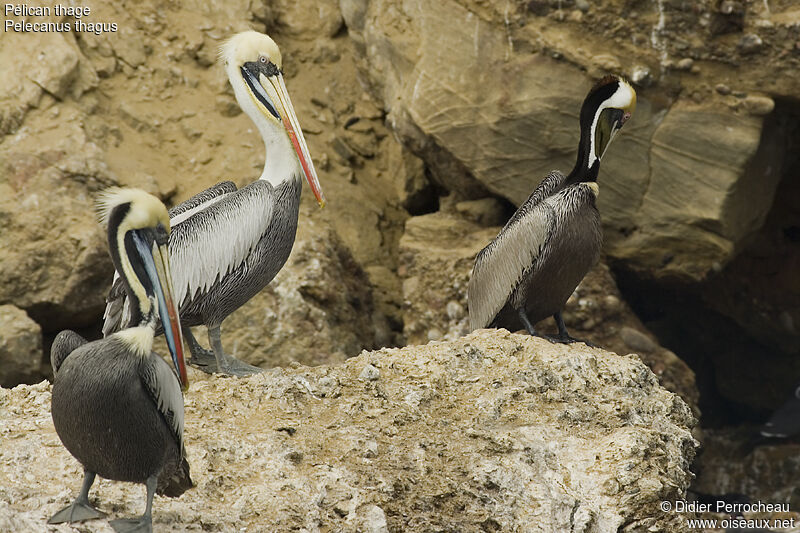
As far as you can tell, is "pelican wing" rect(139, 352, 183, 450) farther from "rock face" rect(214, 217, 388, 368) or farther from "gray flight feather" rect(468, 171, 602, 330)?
"rock face" rect(214, 217, 388, 368)

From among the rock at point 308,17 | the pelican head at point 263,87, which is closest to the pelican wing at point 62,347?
the pelican head at point 263,87

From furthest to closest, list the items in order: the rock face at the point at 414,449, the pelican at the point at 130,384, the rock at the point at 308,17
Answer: the rock at the point at 308,17
the rock face at the point at 414,449
the pelican at the point at 130,384

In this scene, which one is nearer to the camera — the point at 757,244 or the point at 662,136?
the point at 662,136

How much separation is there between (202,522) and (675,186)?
5.39 meters

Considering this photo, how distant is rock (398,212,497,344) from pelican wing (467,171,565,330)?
1.47 m

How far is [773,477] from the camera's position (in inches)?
372

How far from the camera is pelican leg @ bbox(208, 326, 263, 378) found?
6.08 m

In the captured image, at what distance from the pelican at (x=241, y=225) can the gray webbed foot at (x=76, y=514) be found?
1.66 m

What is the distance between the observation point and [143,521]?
4.16 meters

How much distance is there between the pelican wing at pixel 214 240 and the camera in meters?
6.16

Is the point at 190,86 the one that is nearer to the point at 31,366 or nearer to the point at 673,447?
the point at 31,366

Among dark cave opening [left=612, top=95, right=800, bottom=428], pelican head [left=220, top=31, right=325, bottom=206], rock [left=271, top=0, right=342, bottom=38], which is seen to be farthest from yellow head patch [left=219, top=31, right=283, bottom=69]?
dark cave opening [left=612, top=95, right=800, bottom=428]

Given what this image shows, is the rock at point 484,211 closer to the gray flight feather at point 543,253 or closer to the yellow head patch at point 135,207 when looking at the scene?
the gray flight feather at point 543,253

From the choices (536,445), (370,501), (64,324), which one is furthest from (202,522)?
(64,324)
